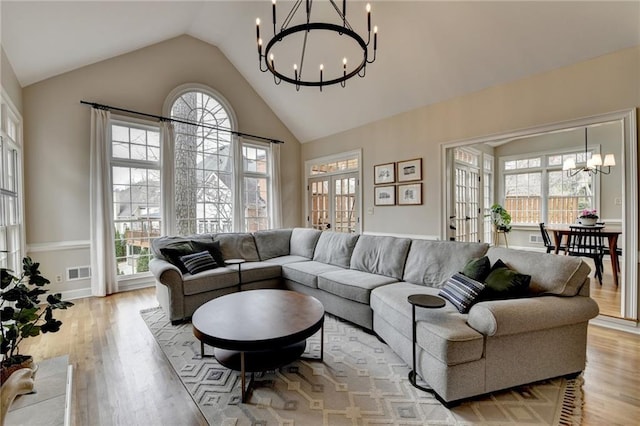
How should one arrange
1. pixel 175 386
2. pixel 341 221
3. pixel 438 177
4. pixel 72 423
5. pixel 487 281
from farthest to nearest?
pixel 341 221 < pixel 438 177 < pixel 487 281 < pixel 175 386 < pixel 72 423

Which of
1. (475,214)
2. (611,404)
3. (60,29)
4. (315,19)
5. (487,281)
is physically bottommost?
(611,404)

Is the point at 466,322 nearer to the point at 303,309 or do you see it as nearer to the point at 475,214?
the point at 303,309

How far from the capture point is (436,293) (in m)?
2.63

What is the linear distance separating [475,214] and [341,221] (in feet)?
8.61

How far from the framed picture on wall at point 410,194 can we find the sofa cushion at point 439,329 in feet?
7.64

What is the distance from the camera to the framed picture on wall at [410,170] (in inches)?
180

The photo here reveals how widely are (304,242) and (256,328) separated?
2.60 m

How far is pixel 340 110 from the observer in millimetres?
5363

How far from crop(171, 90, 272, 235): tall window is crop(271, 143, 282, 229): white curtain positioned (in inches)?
11.4

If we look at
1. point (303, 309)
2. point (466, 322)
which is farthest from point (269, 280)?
point (466, 322)

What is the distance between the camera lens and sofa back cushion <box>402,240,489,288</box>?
2760 mm

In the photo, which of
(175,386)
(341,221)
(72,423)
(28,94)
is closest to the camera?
(72,423)

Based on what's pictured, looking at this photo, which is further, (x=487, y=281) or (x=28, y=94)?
(x=28, y=94)

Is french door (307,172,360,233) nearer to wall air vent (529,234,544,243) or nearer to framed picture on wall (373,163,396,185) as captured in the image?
framed picture on wall (373,163,396,185)
